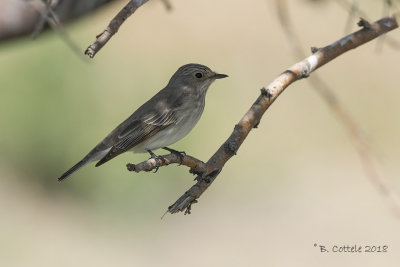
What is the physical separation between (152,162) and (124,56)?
28.2 ft

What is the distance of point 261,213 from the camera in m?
10.2

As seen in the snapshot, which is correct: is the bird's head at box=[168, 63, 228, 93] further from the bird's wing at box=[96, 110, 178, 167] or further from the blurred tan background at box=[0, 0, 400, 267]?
the blurred tan background at box=[0, 0, 400, 267]

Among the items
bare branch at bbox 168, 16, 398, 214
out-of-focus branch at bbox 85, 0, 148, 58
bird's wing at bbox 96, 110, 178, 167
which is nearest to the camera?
out-of-focus branch at bbox 85, 0, 148, 58

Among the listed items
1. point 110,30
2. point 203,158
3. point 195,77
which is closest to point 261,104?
point 110,30

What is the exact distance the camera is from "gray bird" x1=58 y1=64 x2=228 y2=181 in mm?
6059

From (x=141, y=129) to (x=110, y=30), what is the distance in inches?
83.3

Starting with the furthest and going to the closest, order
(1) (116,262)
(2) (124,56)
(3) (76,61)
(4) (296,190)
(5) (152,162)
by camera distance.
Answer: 1. (2) (124,56)
2. (3) (76,61)
3. (4) (296,190)
4. (1) (116,262)
5. (5) (152,162)

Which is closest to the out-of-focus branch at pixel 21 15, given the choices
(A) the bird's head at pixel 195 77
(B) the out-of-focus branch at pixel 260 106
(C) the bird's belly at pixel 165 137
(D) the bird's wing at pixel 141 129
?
(D) the bird's wing at pixel 141 129

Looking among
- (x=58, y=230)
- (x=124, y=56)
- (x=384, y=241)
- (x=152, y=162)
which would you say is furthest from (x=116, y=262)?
(x=152, y=162)

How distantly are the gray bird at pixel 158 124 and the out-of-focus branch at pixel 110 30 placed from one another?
1747 mm

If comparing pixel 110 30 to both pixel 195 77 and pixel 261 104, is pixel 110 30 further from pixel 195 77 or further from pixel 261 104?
pixel 195 77

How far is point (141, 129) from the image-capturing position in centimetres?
610

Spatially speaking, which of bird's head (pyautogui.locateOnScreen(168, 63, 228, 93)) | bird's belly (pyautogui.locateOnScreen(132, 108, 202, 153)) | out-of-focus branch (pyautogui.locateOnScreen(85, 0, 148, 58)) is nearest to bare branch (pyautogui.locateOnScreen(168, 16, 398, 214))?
out-of-focus branch (pyautogui.locateOnScreen(85, 0, 148, 58))

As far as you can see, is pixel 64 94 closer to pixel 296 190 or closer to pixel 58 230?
pixel 58 230
